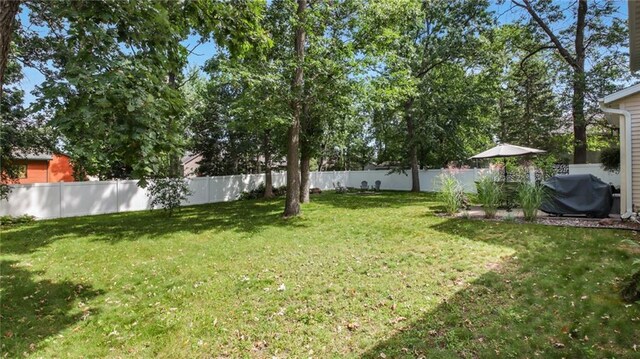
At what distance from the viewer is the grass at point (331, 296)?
11.5 ft

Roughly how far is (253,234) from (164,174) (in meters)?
4.46

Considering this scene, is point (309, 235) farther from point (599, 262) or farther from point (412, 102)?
point (412, 102)

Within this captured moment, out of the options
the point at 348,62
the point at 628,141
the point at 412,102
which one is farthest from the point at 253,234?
the point at 412,102

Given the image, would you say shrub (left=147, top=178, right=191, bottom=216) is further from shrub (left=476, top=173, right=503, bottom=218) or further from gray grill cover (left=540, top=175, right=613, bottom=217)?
gray grill cover (left=540, top=175, right=613, bottom=217)

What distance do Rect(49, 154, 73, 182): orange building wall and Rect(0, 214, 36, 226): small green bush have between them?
11.4 meters

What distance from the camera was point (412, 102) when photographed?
18672 mm

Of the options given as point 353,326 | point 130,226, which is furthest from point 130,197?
point 353,326

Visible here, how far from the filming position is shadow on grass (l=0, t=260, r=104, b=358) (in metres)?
3.84

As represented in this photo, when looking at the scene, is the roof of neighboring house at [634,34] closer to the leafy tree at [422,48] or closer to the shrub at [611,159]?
the shrub at [611,159]

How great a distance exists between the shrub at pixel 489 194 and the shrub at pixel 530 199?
581mm

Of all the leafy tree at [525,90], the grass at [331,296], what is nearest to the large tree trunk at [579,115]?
the leafy tree at [525,90]

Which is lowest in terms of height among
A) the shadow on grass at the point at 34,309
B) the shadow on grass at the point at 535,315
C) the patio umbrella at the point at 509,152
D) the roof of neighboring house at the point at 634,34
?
the shadow on grass at the point at 34,309

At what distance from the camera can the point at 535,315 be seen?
3705 mm

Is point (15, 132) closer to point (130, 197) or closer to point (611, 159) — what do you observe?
point (130, 197)
